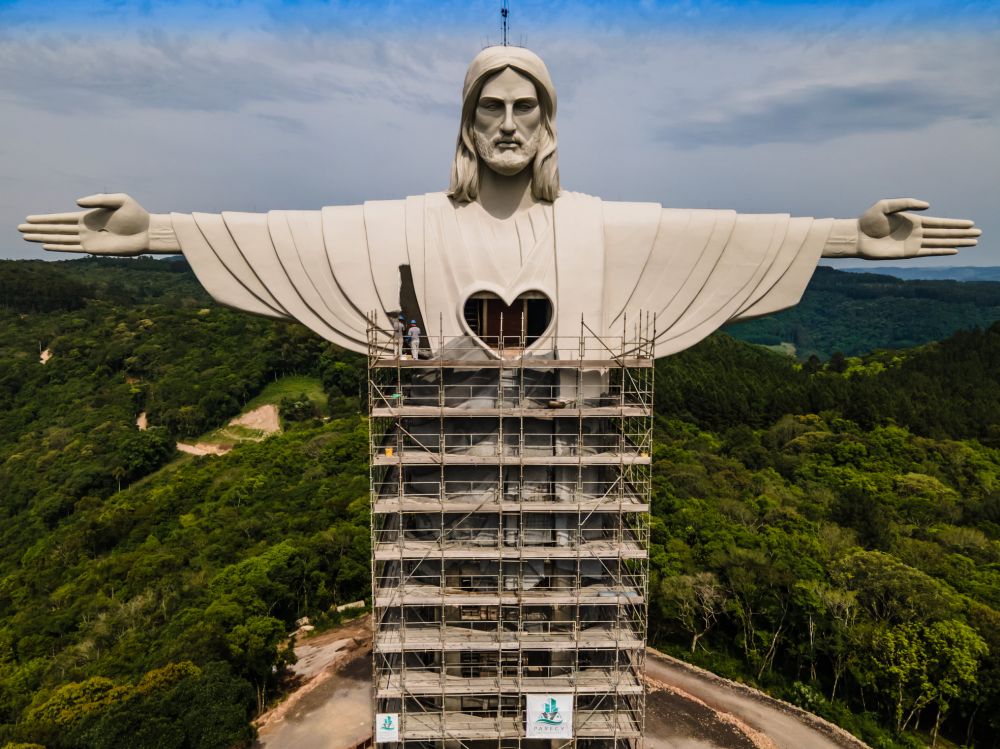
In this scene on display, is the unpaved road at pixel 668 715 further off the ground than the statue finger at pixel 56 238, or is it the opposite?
the statue finger at pixel 56 238

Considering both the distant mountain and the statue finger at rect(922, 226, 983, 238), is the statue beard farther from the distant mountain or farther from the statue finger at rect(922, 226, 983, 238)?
the distant mountain

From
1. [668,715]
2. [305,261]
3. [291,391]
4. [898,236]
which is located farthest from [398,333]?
[291,391]

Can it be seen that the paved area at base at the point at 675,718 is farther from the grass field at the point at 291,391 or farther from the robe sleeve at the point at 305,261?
the grass field at the point at 291,391

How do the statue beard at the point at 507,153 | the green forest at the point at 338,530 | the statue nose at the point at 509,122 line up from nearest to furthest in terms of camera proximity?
the statue nose at the point at 509,122, the statue beard at the point at 507,153, the green forest at the point at 338,530

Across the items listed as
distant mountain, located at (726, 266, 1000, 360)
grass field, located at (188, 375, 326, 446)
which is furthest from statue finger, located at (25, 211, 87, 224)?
distant mountain, located at (726, 266, 1000, 360)

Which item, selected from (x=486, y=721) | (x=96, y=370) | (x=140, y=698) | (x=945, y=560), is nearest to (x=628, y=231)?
(x=486, y=721)

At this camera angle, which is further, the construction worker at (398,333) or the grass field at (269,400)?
the grass field at (269,400)

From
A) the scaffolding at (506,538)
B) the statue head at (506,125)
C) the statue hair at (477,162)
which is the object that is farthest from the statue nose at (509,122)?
the scaffolding at (506,538)
